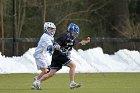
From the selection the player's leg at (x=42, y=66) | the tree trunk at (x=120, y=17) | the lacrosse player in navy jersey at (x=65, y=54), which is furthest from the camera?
the tree trunk at (x=120, y=17)

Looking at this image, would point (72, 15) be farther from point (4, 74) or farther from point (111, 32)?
point (4, 74)

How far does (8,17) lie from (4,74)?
13.8 metres

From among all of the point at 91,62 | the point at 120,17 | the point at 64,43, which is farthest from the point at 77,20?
the point at 64,43

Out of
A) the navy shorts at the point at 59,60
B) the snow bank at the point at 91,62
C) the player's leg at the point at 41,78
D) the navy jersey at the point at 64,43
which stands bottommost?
the snow bank at the point at 91,62

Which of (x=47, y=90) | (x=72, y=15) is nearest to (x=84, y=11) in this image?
(x=72, y=15)

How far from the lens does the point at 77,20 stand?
155ft

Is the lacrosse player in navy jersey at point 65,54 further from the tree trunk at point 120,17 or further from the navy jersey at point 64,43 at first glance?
the tree trunk at point 120,17

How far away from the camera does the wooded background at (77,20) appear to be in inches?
1549

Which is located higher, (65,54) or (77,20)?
(65,54)

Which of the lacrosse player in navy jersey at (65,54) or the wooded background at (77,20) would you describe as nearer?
the lacrosse player in navy jersey at (65,54)

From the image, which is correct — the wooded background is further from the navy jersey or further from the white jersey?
the navy jersey

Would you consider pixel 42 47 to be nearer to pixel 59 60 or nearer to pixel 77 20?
pixel 59 60

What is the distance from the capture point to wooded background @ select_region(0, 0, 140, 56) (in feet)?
129

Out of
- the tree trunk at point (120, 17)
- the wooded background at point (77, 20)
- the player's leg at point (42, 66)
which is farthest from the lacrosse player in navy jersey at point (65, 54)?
the tree trunk at point (120, 17)
